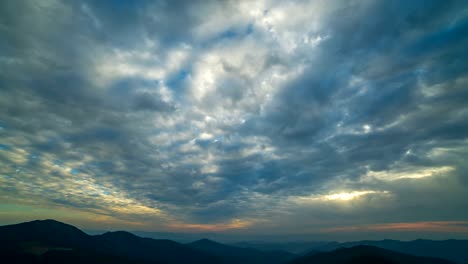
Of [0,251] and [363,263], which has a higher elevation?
[0,251]

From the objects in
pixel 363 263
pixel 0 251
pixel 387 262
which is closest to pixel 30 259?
pixel 0 251

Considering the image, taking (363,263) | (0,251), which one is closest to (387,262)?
(363,263)

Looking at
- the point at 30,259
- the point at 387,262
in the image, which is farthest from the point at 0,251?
the point at 387,262

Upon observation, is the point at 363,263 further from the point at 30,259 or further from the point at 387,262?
the point at 30,259

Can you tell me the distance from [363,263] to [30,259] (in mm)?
300632

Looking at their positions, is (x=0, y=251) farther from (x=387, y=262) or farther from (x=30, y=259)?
(x=387, y=262)

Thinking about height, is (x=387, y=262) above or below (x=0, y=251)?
below

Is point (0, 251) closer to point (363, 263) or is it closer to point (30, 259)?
point (30, 259)

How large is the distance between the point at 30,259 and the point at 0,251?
2738cm

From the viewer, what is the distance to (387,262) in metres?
195

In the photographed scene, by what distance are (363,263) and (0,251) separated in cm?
32709

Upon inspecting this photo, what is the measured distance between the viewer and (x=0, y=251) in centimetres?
19900

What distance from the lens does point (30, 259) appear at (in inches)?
7864
